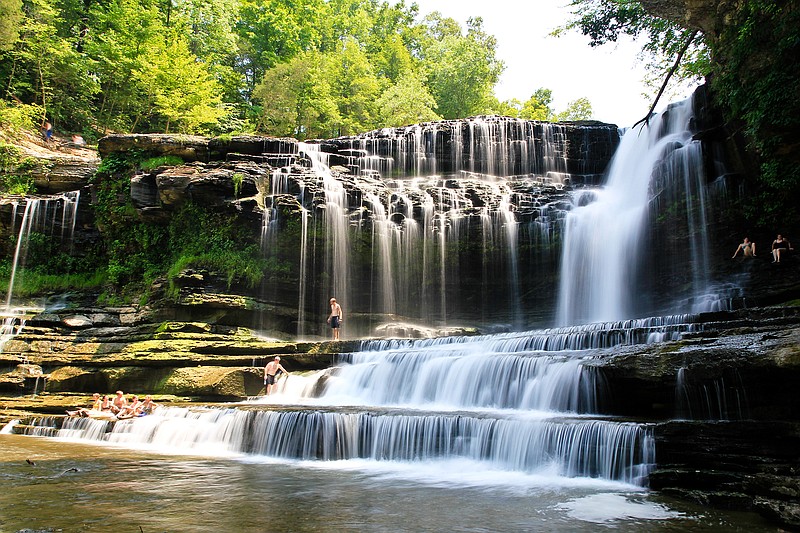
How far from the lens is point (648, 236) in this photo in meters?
17.3

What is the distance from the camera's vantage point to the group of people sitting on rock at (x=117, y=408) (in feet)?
40.8

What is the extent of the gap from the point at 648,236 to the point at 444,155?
10.1 m

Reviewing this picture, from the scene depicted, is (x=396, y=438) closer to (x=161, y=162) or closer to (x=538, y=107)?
(x=161, y=162)

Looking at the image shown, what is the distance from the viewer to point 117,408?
43.2ft

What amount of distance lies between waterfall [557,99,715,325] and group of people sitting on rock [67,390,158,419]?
13.2m

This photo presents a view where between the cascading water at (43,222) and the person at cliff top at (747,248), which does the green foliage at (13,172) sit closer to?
the cascading water at (43,222)

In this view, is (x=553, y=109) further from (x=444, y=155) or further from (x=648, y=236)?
(x=648, y=236)

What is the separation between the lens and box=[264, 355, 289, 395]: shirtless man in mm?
13609

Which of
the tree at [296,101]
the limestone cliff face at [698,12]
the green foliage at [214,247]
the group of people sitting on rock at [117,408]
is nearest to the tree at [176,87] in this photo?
the tree at [296,101]

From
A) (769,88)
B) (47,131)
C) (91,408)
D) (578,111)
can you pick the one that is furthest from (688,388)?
(578,111)

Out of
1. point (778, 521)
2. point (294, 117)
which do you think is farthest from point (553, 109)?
point (778, 521)

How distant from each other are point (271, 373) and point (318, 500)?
7.97m

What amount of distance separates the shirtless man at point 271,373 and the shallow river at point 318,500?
4.90 meters

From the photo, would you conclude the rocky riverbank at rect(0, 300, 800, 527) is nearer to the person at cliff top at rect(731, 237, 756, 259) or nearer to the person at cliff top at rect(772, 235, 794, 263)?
the person at cliff top at rect(772, 235, 794, 263)
